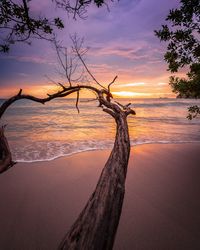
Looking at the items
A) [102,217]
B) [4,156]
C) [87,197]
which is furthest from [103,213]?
[87,197]

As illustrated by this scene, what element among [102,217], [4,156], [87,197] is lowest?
[87,197]

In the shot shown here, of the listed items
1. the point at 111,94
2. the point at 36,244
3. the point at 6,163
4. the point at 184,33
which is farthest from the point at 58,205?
the point at 184,33

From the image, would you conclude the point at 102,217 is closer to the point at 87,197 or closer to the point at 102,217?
the point at 102,217

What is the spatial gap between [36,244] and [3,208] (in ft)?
5.04

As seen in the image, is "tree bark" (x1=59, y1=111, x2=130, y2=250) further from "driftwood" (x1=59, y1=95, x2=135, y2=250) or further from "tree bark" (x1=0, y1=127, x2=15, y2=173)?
"tree bark" (x1=0, y1=127, x2=15, y2=173)

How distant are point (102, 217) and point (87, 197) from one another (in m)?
3.64

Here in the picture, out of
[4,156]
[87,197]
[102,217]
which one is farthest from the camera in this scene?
[87,197]

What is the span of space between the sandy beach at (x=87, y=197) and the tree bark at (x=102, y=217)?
1964 millimetres

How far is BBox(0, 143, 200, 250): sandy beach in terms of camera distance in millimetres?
3680

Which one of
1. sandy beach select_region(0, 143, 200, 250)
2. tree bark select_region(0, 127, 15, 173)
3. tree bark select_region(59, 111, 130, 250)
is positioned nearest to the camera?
tree bark select_region(59, 111, 130, 250)

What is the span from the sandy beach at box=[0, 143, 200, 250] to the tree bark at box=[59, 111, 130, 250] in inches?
77.3

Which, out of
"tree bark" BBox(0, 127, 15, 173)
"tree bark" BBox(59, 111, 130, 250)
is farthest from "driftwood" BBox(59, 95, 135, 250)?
"tree bark" BBox(0, 127, 15, 173)

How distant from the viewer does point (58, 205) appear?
4762 millimetres

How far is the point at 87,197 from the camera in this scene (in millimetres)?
5199
